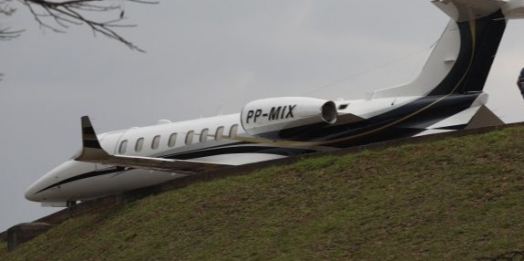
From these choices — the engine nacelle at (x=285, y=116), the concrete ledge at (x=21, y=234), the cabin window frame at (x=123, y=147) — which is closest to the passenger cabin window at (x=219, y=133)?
the engine nacelle at (x=285, y=116)

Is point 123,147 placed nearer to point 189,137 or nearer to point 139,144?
point 139,144

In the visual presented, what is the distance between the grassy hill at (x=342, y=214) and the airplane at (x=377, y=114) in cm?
272

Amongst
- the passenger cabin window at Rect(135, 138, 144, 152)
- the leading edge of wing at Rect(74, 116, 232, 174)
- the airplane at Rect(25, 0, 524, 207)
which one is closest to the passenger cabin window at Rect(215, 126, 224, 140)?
the airplane at Rect(25, 0, 524, 207)

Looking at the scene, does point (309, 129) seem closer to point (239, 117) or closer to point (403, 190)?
point (239, 117)

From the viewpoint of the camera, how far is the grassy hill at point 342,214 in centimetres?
1308

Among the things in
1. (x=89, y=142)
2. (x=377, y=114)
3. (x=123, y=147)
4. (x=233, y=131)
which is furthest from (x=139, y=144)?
(x=377, y=114)

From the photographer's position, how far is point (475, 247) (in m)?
12.2

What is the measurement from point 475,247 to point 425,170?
12.3 feet

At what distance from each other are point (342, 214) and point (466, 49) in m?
7.36

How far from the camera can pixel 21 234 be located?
840 inches

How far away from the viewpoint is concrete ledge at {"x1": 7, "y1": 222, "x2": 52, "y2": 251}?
69.9ft

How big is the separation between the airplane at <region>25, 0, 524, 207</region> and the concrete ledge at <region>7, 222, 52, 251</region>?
1.65m

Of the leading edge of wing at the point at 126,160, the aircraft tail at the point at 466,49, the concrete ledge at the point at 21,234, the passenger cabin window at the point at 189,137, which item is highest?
the aircraft tail at the point at 466,49

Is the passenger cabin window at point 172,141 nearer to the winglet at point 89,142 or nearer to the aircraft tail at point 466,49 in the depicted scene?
the winglet at point 89,142
